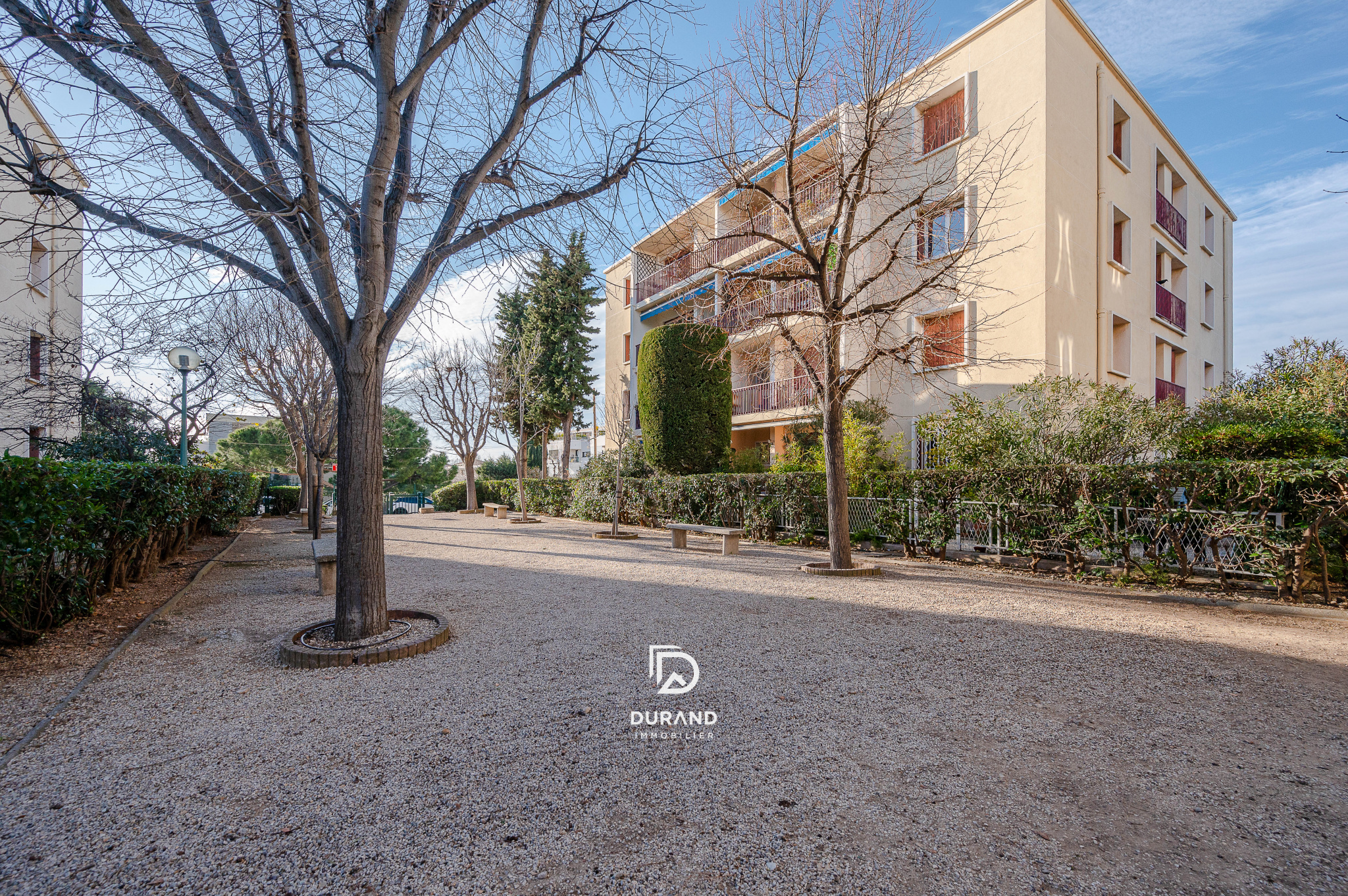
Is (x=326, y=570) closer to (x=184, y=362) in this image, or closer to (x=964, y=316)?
(x=184, y=362)

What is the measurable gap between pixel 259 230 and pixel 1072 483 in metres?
8.64

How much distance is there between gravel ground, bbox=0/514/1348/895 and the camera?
2076 millimetres

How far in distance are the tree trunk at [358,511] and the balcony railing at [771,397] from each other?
11.6 meters

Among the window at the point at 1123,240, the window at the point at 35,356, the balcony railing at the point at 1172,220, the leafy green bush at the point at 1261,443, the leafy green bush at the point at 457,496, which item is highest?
the balcony railing at the point at 1172,220

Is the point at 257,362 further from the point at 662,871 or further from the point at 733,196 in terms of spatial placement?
the point at 662,871

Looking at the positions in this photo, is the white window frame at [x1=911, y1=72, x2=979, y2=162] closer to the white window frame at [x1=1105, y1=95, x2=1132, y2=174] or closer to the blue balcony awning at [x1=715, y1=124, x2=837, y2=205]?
the white window frame at [x1=1105, y1=95, x2=1132, y2=174]

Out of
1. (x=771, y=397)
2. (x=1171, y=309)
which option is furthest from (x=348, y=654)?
(x=1171, y=309)

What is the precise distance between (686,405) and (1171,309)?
1356cm

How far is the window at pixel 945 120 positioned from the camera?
13340mm

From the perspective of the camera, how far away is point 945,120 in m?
13.6

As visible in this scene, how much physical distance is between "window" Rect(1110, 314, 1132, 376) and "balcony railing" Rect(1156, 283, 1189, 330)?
2.11 m

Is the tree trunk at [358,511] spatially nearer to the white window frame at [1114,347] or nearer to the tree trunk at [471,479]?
the white window frame at [1114,347]

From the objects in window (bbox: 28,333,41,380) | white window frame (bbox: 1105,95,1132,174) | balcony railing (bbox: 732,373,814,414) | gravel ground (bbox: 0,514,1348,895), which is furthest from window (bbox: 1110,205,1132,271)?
window (bbox: 28,333,41,380)

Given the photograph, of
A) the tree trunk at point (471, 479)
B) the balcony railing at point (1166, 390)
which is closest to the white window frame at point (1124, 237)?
the balcony railing at point (1166, 390)
